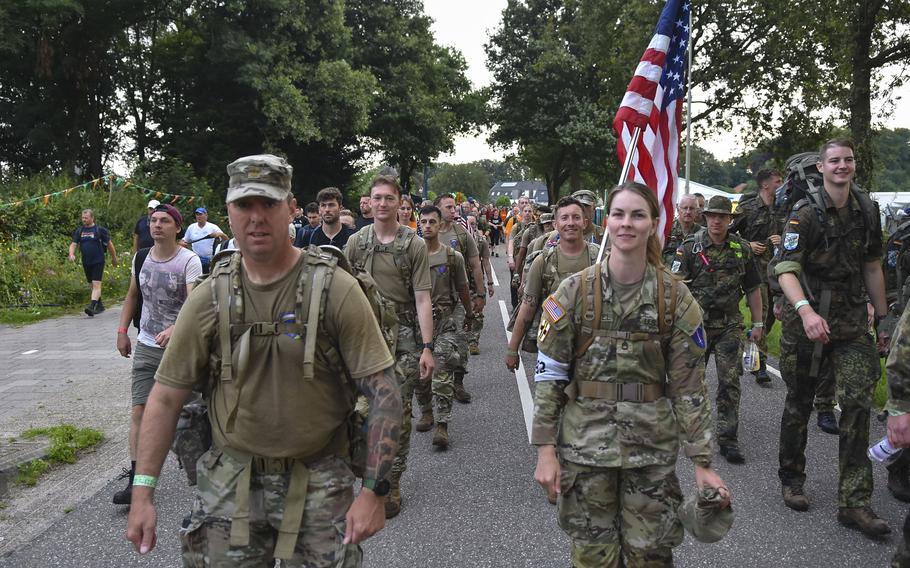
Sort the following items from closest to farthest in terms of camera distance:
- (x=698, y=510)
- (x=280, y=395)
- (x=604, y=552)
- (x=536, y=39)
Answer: (x=280, y=395) < (x=698, y=510) < (x=604, y=552) < (x=536, y=39)

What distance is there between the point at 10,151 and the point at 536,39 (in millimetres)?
29475

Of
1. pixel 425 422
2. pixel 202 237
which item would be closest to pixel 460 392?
pixel 425 422

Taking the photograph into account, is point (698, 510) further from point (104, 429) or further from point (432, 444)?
point (104, 429)

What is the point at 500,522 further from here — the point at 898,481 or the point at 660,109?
the point at 660,109

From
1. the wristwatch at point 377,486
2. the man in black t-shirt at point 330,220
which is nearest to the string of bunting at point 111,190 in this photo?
the man in black t-shirt at point 330,220

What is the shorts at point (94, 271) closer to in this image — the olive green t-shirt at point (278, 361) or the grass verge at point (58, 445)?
the grass verge at point (58, 445)

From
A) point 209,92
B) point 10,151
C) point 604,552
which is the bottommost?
point 604,552

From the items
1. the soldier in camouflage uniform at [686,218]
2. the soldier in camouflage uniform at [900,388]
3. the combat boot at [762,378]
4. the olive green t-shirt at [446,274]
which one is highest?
the soldier in camouflage uniform at [686,218]

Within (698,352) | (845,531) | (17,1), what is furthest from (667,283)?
(17,1)

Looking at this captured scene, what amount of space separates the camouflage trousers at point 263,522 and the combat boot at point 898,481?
13.1 feet

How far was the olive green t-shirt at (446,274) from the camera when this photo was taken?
681 centimetres

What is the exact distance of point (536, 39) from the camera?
44.2 meters

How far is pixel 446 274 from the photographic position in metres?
6.89

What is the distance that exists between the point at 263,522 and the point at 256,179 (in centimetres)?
119
